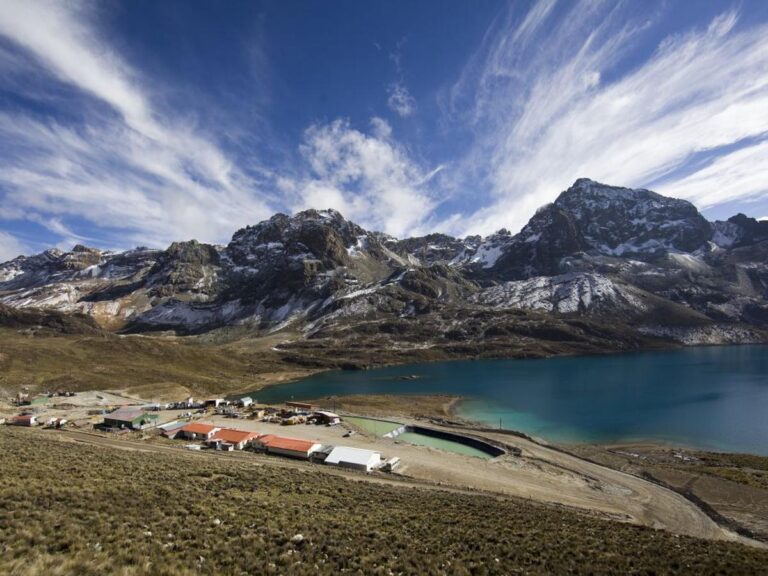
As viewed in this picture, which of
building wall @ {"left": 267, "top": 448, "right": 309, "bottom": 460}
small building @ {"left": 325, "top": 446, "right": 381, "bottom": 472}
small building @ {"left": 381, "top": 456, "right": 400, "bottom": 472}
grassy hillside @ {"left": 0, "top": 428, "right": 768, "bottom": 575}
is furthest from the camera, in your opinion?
building wall @ {"left": 267, "top": 448, "right": 309, "bottom": 460}

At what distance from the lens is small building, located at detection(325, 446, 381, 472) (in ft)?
154

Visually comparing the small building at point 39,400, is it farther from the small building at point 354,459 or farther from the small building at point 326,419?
the small building at point 354,459

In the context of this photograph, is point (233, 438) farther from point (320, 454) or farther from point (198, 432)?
point (320, 454)

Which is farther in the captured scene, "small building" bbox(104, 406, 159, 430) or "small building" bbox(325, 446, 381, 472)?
"small building" bbox(104, 406, 159, 430)

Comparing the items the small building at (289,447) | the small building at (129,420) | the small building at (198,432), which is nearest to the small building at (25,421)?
the small building at (129,420)

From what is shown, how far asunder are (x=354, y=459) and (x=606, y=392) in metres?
81.7

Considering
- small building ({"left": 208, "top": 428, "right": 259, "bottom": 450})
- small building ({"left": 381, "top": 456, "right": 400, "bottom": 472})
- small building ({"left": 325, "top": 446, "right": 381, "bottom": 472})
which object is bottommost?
small building ({"left": 381, "top": 456, "right": 400, "bottom": 472})

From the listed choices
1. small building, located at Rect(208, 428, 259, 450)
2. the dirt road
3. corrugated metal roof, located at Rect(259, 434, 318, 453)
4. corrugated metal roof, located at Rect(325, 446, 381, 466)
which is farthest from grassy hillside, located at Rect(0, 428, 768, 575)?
small building, located at Rect(208, 428, 259, 450)

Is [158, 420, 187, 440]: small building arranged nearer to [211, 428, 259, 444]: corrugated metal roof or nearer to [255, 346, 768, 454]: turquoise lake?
[211, 428, 259, 444]: corrugated metal roof

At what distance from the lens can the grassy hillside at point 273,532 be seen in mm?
15391

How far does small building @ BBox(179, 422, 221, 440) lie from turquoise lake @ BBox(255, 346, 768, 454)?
4951cm

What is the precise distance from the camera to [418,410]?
93.6 metres

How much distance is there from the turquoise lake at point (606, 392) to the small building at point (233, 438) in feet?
149

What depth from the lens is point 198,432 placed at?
192 feet
